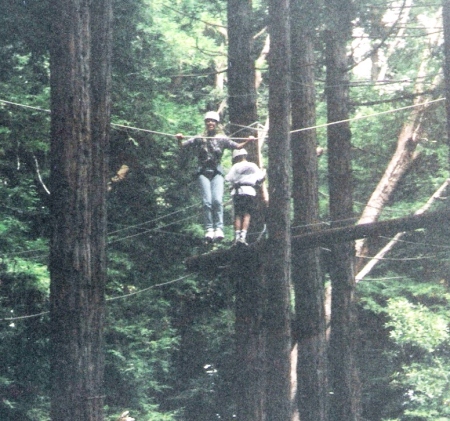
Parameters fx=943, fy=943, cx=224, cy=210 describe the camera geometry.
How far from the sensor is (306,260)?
51.9 feet

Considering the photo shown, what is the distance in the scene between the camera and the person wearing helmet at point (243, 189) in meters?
13.2

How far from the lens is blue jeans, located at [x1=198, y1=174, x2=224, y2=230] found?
13.6 metres

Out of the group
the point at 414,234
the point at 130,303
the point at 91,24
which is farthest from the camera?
the point at 414,234

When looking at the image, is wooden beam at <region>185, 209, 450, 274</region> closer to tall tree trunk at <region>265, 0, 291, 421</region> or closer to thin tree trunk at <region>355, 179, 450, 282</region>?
tall tree trunk at <region>265, 0, 291, 421</region>

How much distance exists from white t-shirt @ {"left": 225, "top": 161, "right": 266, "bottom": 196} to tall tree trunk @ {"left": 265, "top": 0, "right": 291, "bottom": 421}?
113 cm

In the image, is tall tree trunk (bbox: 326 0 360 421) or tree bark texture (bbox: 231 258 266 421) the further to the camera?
tall tree trunk (bbox: 326 0 360 421)

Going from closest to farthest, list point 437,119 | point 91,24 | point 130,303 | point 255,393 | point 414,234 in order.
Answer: point 91,24 → point 255,393 → point 130,303 → point 437,119 → point 414,234

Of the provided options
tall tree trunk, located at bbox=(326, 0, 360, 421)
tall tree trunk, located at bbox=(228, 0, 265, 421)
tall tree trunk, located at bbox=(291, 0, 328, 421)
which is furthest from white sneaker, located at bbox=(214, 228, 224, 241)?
tall tree trunk, located at bbox=(326, 0, 360, 421)

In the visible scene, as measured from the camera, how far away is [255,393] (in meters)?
13.2

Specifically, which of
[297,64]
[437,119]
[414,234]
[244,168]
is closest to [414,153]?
[437,119]

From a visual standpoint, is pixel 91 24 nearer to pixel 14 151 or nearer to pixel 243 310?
pixel 243 310

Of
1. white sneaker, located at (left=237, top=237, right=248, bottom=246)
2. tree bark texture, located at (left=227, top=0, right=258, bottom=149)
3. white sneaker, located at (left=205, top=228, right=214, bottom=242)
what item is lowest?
white sneaker, located at (left=237, top=237, right=248, bottom=246)

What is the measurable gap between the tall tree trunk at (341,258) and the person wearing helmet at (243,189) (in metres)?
3.61

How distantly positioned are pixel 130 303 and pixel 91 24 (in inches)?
417
